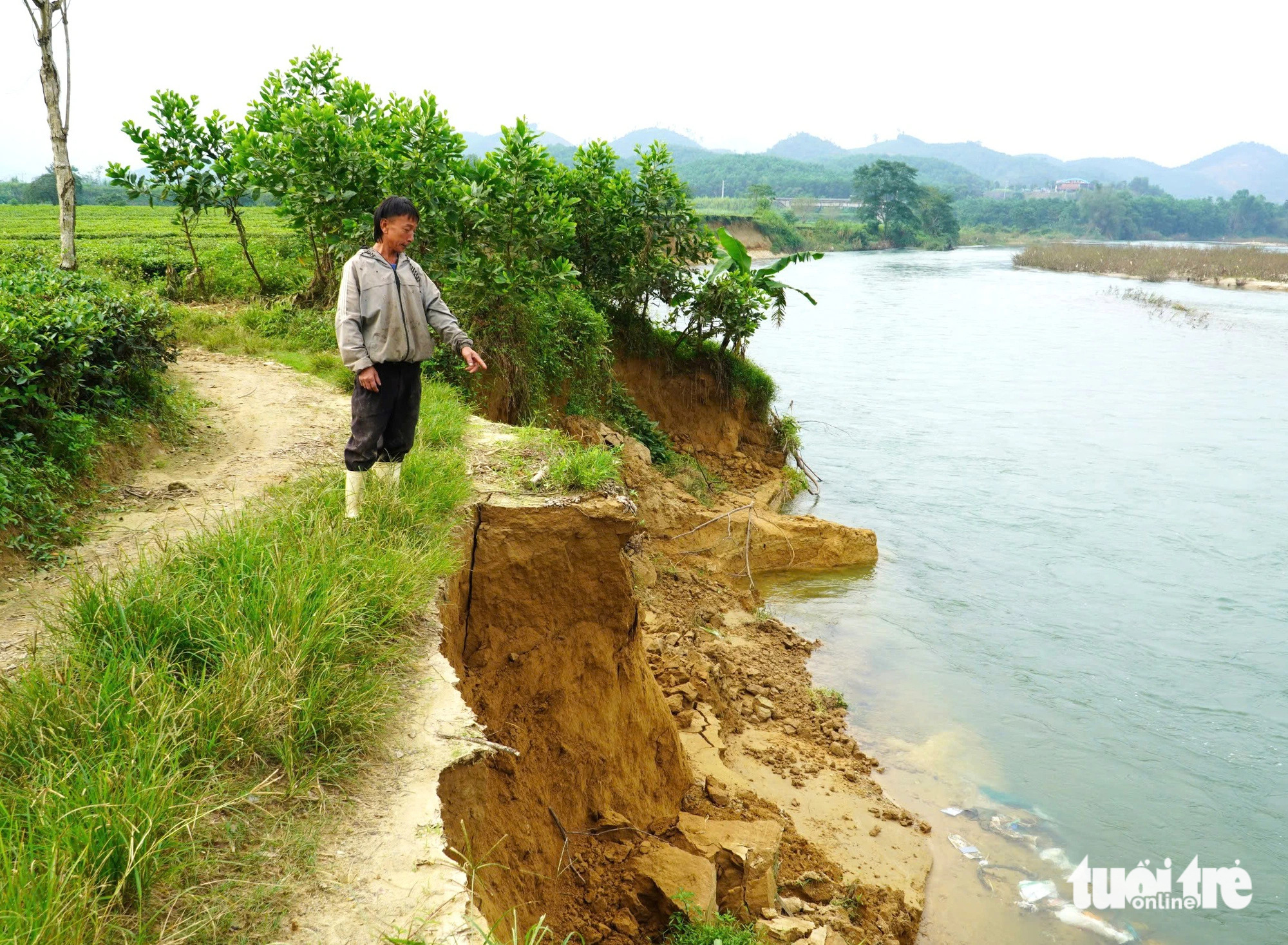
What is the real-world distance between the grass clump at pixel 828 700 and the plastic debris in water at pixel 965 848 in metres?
1.49

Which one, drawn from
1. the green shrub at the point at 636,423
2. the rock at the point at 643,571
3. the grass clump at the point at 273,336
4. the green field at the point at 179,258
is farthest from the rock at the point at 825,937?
the green field at the point at 179,258

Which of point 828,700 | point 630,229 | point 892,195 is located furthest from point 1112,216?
point 828,700

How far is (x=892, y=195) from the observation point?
71188mm

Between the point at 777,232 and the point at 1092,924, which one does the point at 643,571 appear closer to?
the point at 1092,924

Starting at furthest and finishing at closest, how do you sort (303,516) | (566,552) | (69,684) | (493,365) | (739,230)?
(739,230), (493,365), (566,552), (303,516), (69,684)

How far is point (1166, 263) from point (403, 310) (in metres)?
55.1

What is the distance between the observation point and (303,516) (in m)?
4.11

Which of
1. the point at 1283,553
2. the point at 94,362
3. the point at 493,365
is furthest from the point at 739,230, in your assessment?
the point at 94,362

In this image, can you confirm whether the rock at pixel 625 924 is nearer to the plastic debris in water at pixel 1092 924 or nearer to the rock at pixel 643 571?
the plastic debris in water at pixel 1092 924

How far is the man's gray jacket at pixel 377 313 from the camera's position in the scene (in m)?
4.08

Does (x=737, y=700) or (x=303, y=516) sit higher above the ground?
(x=303, y=516)

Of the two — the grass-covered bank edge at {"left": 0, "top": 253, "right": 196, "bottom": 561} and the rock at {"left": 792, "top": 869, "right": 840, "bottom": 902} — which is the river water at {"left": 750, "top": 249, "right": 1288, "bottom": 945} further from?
the grass-covered bank edge at {"left": 0, "top": 253, "right": 196, "bottom": 561}

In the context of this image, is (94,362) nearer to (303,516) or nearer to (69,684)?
(303,516)

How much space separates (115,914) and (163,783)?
0.36 metres
